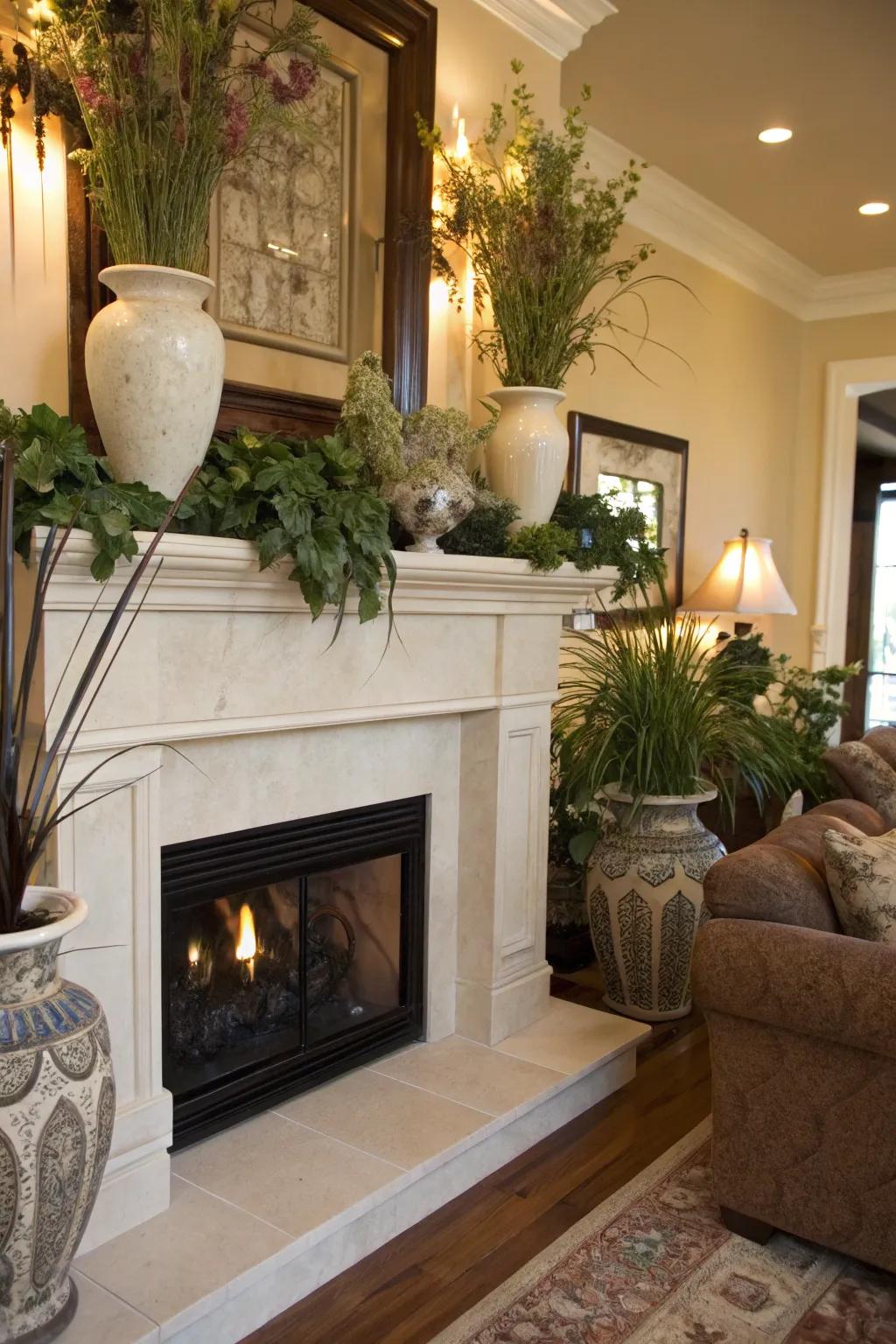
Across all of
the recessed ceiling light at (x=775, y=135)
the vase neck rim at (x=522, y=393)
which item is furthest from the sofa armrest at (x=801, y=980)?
the recessed ceiling light at (x=775, y=135)

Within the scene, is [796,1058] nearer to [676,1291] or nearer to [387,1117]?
[676,1291]

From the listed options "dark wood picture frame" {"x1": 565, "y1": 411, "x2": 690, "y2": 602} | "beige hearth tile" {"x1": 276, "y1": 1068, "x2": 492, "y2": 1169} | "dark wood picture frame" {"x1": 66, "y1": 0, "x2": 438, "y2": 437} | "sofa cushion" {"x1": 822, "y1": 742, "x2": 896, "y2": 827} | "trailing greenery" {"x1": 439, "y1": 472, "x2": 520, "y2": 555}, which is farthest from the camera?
"dark wood picture frame" {"x1": 565, "y1": 411, "x2": 690, "y2": 602}

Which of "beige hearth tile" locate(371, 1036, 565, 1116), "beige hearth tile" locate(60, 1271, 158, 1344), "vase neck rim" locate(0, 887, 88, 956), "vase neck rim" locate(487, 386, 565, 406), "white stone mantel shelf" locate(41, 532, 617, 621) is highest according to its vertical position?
"vase neck rim" locate(487, 386, 565, 406)

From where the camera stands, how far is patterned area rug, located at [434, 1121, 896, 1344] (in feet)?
6.43

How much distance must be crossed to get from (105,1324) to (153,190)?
74.8 inches

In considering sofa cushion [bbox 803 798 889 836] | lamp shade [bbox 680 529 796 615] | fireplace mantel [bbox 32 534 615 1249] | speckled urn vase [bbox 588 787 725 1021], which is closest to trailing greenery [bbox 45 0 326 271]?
fireplace mantel [bbox 32 534 615 1249]

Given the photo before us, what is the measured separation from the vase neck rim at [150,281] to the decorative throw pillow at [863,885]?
1.66m

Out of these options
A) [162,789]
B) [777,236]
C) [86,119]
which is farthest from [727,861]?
[777,236]

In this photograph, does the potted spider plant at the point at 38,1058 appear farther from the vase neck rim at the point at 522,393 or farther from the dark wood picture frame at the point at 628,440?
the dark wood picture frame at the point at 628,440

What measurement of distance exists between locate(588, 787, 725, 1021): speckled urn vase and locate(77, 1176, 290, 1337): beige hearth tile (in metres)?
1.53

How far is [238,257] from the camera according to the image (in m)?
2.34

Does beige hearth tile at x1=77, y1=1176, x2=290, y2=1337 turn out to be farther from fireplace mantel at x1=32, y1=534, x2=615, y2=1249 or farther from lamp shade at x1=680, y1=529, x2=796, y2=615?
lamp shade at x1=680, y1=529, x2=796, y2=615

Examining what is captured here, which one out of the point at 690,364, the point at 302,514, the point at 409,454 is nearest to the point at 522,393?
the point at 409,454

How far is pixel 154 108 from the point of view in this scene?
1.92 m
